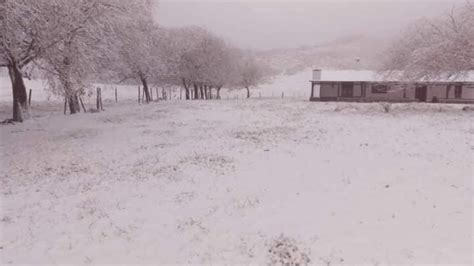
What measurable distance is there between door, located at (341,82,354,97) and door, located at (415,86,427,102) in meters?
6.98

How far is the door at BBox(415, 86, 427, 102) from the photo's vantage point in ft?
146

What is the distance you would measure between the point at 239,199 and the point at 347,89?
41.7 metres

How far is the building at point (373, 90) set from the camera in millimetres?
43875

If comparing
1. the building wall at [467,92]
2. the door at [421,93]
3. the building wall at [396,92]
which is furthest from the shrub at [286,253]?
the building wall at [467,92]

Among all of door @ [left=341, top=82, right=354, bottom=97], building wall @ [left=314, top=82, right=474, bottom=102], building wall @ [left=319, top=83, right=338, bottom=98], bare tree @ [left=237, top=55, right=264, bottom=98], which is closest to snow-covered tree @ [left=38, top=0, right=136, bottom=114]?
building wall @ [left=314, top=82, right=474, bottom=102]

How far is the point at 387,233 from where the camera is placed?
275 inches

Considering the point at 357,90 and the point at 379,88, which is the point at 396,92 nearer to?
the point at 379,88

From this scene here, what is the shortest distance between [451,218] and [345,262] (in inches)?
105

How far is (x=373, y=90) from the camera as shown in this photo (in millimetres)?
47312

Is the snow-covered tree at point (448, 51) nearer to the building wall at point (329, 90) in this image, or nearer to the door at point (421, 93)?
the door at point (421, 93)

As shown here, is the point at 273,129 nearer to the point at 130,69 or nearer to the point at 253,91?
the point at 130,69

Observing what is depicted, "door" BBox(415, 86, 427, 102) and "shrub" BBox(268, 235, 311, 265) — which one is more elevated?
"door" BBox(415, 86, 427, 102)

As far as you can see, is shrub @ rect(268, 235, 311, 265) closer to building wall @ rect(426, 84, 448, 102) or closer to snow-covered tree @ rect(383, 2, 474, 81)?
snow-covered tree @ rect(383, 2, 474, 81)

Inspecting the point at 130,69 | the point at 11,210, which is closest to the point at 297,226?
the point at 11,210
